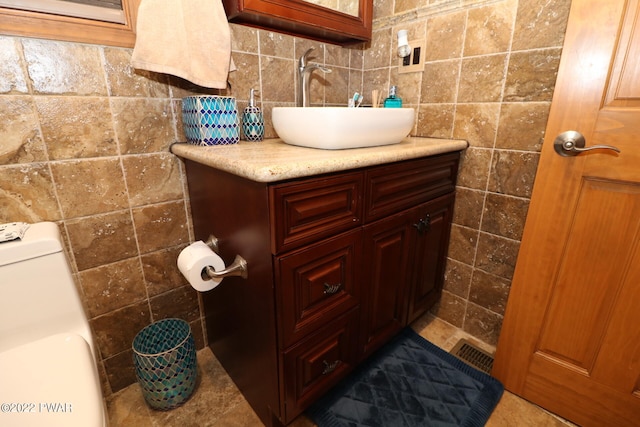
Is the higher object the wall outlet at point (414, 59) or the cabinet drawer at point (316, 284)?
the wall outlet at point (414, 59)

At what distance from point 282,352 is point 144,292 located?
2.09 feet

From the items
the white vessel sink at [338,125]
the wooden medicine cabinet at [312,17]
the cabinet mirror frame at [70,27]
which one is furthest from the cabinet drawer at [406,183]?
the cabinet mirror frame at [70,27]

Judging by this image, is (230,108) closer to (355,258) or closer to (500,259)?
(355,258)

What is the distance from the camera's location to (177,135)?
1094 mm

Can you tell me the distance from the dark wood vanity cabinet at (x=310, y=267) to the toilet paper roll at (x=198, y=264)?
0.17 ft

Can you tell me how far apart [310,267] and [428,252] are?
692mm

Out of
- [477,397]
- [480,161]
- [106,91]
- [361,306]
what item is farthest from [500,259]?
[106,91]

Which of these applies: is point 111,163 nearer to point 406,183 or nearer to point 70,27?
point 70,27

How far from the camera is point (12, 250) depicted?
744mm

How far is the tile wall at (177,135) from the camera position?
0.87 m

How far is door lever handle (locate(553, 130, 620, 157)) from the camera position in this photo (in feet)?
2.90

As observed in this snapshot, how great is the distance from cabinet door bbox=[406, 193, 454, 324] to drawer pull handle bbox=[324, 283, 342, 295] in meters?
0.42

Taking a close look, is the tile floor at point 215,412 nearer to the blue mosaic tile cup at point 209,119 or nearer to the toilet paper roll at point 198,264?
the toilet paper roll at point 198,264

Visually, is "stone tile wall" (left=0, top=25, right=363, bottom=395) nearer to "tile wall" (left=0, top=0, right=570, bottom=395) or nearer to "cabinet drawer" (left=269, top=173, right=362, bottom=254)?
"tile wall" (left=0, top=0, right=570, bottom=395)
